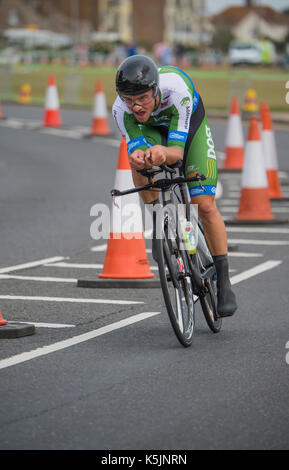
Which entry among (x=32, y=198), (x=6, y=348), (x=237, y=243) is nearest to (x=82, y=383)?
(x=6, y=348)

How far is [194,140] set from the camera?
7.02m

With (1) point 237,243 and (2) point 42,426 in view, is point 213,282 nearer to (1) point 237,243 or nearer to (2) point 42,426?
(2) point 42,426

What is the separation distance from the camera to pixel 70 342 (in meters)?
6.91

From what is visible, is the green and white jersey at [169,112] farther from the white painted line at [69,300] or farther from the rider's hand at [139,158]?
the white painted line at [69,300]

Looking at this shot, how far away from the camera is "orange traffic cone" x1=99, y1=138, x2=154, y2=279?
908 cm

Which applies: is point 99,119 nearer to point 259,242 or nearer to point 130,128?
point 259,242

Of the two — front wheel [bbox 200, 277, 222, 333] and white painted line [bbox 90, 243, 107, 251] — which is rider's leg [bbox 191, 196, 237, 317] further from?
white painted line [bbox 90, 243, 107, 251]

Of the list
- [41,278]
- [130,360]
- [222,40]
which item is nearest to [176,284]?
[130,360]

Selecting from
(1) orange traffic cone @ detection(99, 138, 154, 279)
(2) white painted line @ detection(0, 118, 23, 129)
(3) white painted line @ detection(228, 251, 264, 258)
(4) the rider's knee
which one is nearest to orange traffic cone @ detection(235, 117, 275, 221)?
(3) white painted line @ detection(228, 251, 264, 258)

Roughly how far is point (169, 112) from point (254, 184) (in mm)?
5596

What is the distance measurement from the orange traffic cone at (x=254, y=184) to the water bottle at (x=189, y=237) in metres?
5.52

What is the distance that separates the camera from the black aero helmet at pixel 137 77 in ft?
21.4
